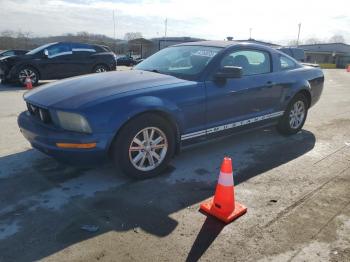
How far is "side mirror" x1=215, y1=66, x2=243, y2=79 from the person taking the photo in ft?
14.3

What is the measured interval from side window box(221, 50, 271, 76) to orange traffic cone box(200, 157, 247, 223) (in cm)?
192

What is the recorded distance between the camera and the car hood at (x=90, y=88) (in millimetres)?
3709

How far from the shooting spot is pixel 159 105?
154 inches

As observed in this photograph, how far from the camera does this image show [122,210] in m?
3.36

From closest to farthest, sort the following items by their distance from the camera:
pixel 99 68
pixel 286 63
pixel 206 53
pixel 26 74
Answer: pixel 206 53 → pixel 286 63 → pixel 26 74 → pixel 99 68

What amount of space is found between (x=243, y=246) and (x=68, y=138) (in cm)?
200

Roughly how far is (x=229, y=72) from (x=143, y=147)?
1.47m

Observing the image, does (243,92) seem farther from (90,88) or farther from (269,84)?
(90,88)

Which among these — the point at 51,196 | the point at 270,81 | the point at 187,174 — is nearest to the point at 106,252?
the point at 51,196

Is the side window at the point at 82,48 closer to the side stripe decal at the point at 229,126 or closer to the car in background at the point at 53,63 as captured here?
the car in background at the point at 53,63

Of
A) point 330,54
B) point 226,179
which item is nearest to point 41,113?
point 226,179

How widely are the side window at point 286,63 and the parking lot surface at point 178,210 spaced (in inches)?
58.6

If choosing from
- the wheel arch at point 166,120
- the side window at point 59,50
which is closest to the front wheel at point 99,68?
the side window at point 59,50

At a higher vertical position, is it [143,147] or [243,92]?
[243,92]
